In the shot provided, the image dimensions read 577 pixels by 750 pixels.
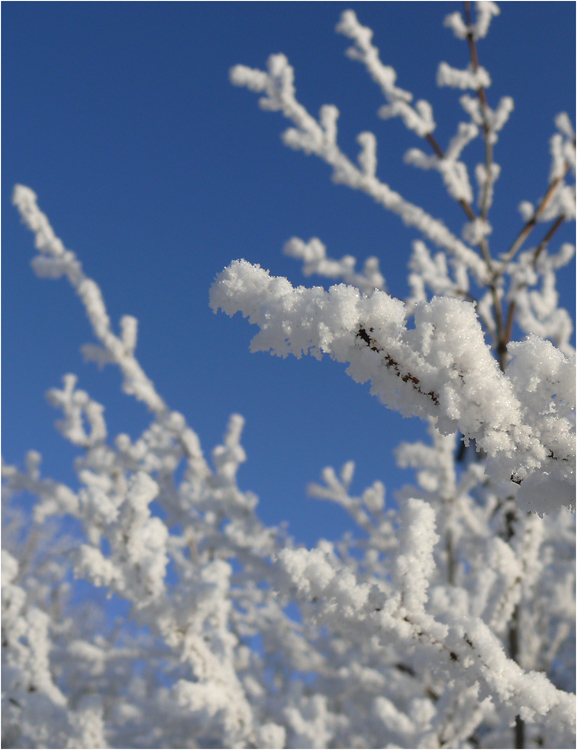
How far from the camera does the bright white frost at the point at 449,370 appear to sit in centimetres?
74

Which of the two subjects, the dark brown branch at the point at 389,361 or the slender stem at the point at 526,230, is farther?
the slender stem at the point at 526,230

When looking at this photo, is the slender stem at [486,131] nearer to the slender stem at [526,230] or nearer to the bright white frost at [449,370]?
the slender stem at [526,230]

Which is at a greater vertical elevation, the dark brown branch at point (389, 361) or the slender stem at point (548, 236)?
the slender stem at point (548, 236)

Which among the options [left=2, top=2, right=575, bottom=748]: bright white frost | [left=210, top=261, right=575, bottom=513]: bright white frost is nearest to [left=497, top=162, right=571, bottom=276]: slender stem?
[left=2, top=2, right=575, bottom=748]: bright white frost

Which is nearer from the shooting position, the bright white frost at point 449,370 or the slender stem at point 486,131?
the bright white frost at point 449,370

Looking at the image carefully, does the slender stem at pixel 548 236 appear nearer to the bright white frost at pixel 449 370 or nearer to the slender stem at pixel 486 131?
the slender stem at pixel 486 131

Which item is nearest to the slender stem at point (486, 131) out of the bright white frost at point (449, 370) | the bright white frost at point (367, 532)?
the bright white frost at point (367, 532)

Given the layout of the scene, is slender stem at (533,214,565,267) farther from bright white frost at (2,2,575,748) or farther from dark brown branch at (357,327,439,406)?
dark brown branch at (357,327,439,406)

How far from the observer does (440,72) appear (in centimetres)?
404

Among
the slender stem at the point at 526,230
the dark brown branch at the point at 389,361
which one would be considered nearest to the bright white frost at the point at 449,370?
the dark brown branch at the point at 389,361

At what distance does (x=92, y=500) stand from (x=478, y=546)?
4.60 metres

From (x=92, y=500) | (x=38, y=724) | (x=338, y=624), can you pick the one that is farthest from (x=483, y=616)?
(x=38, y=724)

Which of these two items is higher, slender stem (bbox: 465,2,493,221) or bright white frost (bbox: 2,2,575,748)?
slender stem (bbox: 465,2,493,221)

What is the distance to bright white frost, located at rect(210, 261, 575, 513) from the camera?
74cm
